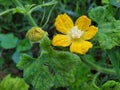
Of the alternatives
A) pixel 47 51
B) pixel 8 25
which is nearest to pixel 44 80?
pixel 47 51

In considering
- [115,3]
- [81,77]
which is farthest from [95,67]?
[115,3]

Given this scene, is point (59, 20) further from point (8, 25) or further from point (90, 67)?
point (8, 25)

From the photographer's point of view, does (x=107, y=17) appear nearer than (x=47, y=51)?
No

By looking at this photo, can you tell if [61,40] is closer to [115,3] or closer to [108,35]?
[108,35]

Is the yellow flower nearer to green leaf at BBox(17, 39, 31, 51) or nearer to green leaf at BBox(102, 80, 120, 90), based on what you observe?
green leaf at BBox(102, 80, 120, 90)

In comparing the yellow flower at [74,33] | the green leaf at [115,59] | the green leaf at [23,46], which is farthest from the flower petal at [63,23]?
the green leaf at [23,46]

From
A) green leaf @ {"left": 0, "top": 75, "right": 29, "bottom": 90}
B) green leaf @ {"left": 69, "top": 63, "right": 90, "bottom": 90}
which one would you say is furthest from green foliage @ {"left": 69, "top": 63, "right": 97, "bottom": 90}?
green leaf @ {"left": 0, "top": 75, "right": 29, "bottom": 90}
